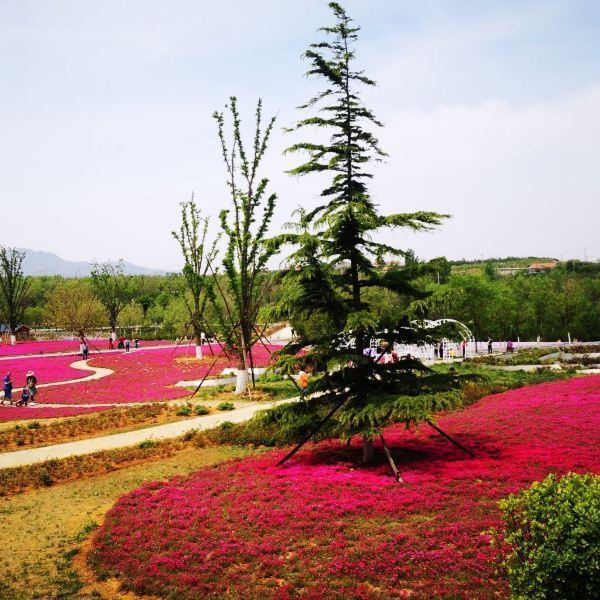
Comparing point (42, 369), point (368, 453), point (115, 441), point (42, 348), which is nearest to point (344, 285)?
point (368, 453)

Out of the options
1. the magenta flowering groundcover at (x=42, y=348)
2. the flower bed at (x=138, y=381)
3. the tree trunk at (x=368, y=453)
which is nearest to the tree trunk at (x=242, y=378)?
the flower bed at (x=138, y=381)

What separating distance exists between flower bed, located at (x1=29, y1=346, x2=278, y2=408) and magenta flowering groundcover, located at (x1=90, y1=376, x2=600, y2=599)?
1718 centimetres

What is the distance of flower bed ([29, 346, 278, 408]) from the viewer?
31223 millimetres

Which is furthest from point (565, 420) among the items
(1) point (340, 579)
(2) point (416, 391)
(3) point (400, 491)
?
(1) point (340, 579)

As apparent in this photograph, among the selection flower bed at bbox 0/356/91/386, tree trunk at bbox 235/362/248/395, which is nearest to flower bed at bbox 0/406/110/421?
flower bed at bbox 0/356/91/386

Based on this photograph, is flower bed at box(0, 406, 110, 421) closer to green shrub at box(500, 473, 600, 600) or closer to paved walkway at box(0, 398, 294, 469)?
paved walkway at box(0, 398, 294, 469)

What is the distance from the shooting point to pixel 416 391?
13.4 metres

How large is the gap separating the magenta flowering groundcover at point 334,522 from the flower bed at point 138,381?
56.4 feet

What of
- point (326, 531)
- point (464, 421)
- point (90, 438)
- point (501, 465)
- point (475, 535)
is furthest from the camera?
point (90, 438)

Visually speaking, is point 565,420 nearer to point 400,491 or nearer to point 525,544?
point 400,491

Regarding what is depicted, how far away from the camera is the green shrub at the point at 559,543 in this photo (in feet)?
19.8

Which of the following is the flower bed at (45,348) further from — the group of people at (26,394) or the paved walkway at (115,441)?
the paved walkway at (115,441)

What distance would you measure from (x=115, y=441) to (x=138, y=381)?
625 inches

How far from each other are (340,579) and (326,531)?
1686 mm
